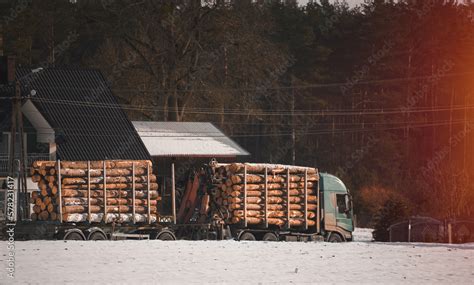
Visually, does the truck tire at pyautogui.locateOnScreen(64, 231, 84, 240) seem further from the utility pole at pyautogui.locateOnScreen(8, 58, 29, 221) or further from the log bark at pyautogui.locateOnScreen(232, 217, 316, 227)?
the log bark at pyautogui.locateOnScreen(232, 217, 316, 227)

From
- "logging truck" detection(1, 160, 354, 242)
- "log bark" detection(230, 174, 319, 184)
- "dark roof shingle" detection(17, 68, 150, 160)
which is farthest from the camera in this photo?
"dark roof shingle" detection(17, 68, 150, 160)

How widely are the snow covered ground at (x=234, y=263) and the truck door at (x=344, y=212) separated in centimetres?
523

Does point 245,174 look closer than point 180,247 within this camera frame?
No

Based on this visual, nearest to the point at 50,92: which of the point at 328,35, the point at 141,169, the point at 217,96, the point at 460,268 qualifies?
the point at 217,96

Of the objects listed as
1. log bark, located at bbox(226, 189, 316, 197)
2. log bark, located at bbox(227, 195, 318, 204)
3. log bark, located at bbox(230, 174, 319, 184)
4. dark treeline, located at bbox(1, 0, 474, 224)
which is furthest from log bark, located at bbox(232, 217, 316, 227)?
dark treeline, located at bbox(1, 0, 474, 224)

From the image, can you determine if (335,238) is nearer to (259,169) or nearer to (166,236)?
(259,169)

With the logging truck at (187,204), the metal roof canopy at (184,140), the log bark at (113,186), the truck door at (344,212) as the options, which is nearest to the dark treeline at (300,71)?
the metal roof canopy at (184,140)

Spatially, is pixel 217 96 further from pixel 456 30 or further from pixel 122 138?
pixel 456 30

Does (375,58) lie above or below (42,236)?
above

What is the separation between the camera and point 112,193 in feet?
118

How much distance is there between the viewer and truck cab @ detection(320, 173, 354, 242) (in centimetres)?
3900

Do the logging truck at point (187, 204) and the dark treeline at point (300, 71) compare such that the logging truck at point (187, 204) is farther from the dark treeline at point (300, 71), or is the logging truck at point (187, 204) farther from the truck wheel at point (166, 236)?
the dark treeline at point (300, 71)

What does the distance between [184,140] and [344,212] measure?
27.3m

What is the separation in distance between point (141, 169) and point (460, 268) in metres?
14.4
